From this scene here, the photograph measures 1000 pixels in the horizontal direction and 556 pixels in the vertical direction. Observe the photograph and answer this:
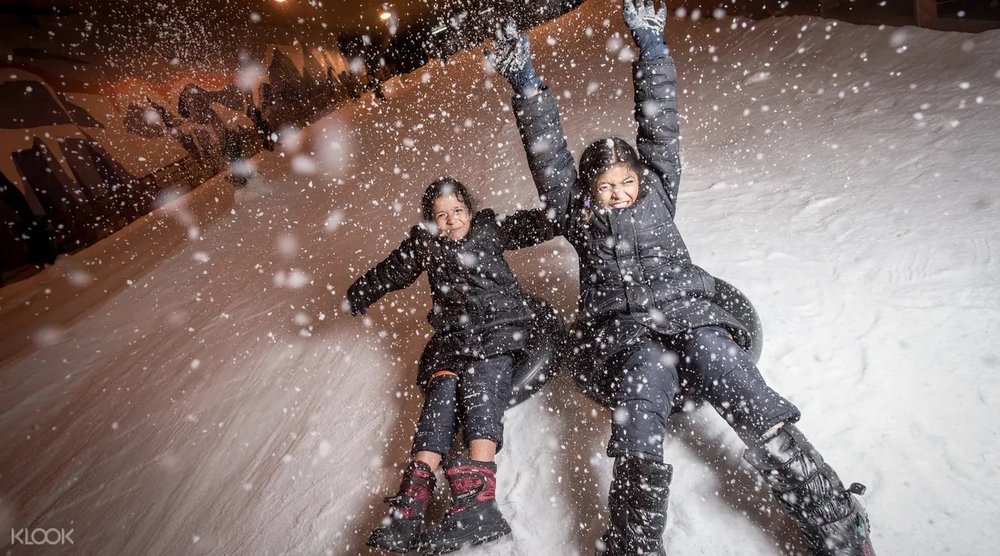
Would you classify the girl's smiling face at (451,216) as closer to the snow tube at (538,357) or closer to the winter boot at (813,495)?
the snow tube at (538,357)

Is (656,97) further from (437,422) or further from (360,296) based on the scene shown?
(360,296)

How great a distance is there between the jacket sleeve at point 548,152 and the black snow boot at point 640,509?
1258mm

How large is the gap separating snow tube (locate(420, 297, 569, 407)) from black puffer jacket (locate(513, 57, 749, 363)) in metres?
0.21

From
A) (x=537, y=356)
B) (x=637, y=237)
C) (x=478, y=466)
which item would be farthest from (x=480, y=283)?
(x=478, y=466)

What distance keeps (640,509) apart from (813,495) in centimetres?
57

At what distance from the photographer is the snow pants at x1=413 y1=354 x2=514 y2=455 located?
2.12 meters

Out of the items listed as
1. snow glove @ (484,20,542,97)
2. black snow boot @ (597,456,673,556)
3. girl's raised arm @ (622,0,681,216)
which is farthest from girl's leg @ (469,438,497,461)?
snow glove @ (484,20,542,97)

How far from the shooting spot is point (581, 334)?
237cm

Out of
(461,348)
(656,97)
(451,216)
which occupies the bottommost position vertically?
(461,348)

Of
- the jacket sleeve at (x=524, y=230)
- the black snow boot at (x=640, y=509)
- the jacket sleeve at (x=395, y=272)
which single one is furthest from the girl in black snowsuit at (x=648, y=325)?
the jacket sleeve at (x=395, y=272)

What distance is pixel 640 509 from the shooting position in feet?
5.27

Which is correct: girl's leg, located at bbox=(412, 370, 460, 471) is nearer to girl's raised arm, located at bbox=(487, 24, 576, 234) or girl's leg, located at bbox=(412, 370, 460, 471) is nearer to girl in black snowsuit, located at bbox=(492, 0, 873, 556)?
girl in black snowsuit, located at bbox=(492, 0, 873, 556)

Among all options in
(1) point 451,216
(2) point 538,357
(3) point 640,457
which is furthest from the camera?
(1) point 451,216

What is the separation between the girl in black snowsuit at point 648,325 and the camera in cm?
160
